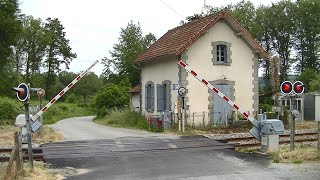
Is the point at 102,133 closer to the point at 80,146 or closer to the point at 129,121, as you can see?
the point at 129,121

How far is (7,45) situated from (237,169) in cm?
3773

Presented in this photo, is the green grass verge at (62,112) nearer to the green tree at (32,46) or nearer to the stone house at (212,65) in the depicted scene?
the green tree at (32,46)

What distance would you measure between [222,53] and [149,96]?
5775 millimetres

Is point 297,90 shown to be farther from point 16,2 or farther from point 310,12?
point 310,12

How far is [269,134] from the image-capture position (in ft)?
42.3

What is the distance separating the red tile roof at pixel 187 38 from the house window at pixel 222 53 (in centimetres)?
132

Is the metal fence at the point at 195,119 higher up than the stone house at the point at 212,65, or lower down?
lower down

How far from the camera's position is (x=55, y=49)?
217 ft

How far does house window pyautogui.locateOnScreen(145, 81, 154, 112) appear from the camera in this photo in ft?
86.5

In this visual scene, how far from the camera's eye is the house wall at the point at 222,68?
891 inches

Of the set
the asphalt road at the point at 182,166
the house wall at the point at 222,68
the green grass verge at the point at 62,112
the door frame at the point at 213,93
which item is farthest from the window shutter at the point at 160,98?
the green grass verge at the point at 62,112

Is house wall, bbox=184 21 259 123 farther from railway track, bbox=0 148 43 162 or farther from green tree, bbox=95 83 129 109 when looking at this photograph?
green tree, bbox=95 83 129 109

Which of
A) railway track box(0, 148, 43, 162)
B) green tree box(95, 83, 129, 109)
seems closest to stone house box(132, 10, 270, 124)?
railway track box(0, 148, 43, 162)

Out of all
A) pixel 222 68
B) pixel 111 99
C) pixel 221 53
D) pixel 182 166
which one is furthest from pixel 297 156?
pixel 111 99
